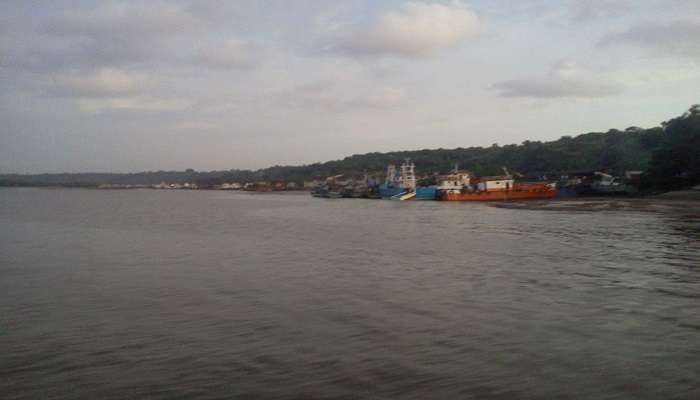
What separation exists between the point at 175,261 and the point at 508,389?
13051mm

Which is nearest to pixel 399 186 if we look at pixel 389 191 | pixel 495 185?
pixel 389 191

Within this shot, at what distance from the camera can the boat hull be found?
208ft

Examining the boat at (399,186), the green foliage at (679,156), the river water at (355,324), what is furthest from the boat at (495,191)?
the river water at (355,324)

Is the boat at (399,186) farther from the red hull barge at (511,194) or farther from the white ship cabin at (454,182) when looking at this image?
the red hull barge at (511,194)

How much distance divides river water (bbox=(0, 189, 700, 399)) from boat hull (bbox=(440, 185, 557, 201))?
45317mm

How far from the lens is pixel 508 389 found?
6168 millimetres

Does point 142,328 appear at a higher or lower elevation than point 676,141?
lower

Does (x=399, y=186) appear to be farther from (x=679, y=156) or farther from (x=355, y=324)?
(x=355, y=324)

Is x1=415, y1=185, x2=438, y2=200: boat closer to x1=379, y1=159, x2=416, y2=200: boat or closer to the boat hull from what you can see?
x1=379, y1=159, x2=416, y2=200: boat

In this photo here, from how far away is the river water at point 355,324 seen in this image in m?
6.37

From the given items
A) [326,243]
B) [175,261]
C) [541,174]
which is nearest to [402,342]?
[175,261]

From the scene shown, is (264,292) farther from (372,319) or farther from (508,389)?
(508,389)

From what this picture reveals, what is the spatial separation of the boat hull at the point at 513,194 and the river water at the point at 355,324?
4532 cm

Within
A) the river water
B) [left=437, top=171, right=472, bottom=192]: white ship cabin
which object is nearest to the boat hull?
[left=437, top=171, right=472, bottom=192]: white ship cabin
